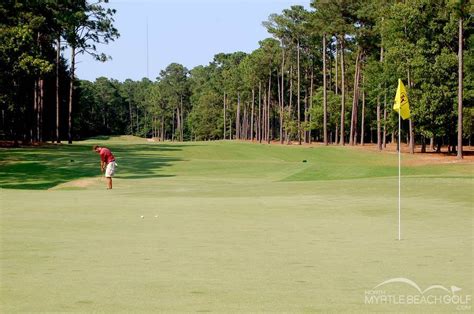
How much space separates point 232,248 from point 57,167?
35188 mm

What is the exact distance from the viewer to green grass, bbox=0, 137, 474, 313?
803 cm

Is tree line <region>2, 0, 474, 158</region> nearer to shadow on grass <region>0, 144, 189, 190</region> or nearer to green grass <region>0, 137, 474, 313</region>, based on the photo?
shadow on grass <region>0, 144, 189, 190</region>

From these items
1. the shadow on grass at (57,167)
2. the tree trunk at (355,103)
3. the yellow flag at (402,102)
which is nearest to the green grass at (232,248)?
the yellow flag at (402,102)

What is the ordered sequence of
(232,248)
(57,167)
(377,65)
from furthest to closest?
(377,65), (57,167), (232,248)

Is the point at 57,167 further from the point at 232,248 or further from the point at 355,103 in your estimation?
Result: the point at 355,103

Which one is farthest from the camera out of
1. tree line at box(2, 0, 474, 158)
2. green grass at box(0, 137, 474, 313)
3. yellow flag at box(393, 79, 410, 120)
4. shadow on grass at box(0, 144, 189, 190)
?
tree line at box(2, 0, 474, 158)

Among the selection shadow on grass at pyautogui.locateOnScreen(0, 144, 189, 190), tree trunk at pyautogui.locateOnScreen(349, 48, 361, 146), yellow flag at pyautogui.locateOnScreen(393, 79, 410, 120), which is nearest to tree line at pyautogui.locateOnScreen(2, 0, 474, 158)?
tree trunk at pyautogui.locateOnScreen(349, 48, 361, 146)

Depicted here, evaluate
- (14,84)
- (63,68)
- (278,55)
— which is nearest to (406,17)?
(14,84)

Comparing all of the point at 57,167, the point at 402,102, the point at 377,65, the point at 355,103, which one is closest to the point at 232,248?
the point at 402,102

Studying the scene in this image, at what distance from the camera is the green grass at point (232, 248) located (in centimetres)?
803

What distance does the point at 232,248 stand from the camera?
40.8 feet

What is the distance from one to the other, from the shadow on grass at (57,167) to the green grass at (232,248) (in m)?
12.7

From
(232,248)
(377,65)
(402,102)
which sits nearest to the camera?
(232,248)

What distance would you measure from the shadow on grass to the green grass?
41.8 feet
